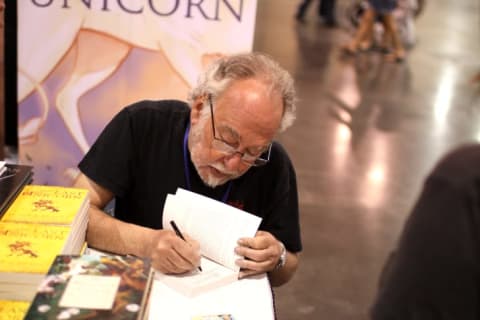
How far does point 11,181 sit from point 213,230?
0.52 meters

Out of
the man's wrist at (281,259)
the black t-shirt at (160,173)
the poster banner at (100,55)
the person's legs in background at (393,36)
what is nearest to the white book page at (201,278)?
the man's wrist at (281,259)

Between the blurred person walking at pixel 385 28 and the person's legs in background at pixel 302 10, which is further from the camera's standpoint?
the person's legs in background at pixel 302 10

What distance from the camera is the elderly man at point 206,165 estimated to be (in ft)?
5.52

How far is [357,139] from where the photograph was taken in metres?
5.55

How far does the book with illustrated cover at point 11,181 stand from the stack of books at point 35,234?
18 millimetres

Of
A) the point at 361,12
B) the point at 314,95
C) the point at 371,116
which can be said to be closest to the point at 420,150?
the point at 371,116

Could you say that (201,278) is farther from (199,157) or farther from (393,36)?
(393,36)

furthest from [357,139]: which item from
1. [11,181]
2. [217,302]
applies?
[11,181]

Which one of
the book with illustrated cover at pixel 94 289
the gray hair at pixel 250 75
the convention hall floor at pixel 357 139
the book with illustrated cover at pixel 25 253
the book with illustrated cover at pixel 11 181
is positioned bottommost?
the convention hall floor at pixel 357 139

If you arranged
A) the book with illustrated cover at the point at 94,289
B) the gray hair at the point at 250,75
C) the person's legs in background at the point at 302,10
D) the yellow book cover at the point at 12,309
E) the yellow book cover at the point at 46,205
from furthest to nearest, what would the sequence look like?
the person's legs in background at the point at 302,10 < the gray hair at the point at 250,75 < the yellow book cover at the point at 46,205 < the yellow book cover at the point at 12,309 < the book with illustrated cover at the point at 94,289

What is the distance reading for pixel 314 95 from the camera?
6.67 meters

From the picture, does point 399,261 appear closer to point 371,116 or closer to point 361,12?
point 371,116

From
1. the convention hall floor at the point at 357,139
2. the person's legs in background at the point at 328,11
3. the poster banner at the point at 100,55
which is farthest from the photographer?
the person's legs in background at the point at 328,11

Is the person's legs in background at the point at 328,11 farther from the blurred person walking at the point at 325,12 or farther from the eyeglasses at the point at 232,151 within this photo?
the eyeglasses at the point at 232,151
